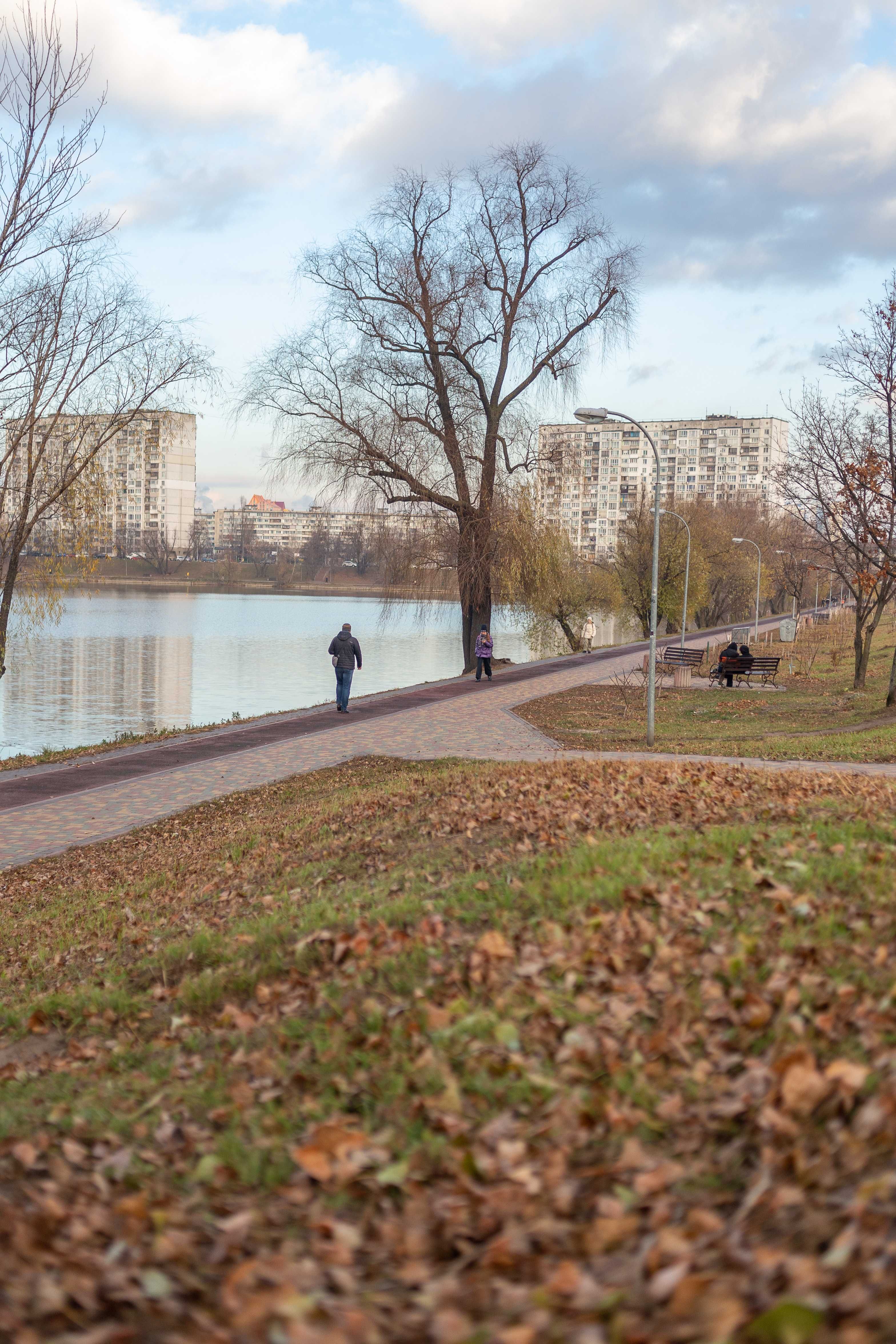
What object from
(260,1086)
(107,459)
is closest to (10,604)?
(107,459)

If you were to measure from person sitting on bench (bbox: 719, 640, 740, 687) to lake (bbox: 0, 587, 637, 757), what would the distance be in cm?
1003

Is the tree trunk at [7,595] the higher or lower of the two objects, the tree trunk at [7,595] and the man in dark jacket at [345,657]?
the higher

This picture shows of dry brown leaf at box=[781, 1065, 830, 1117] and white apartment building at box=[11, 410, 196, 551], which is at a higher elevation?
white apartment building at box=[11, 410, 196, 551]

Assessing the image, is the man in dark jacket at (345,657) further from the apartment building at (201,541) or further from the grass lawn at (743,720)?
the apartment building at (201,541)

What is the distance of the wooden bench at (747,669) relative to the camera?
30734 mm

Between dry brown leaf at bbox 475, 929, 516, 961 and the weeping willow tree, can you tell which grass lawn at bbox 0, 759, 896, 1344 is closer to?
dry brown leaf at bbox 475, 929, 516, 961

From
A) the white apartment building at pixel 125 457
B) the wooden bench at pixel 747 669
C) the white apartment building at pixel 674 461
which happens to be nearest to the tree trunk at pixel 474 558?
the wooden bench at pixel 747 669

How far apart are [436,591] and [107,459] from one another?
15.4 metres

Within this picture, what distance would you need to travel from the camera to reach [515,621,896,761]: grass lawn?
59.0 feet

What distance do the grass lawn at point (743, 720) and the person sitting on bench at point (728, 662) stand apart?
0.67 meters

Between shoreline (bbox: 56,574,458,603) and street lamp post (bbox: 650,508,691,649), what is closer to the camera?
street lamp post (bbox: 650,508,691,649)

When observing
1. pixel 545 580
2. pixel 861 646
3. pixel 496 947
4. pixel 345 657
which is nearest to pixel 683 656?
pixel 861 646

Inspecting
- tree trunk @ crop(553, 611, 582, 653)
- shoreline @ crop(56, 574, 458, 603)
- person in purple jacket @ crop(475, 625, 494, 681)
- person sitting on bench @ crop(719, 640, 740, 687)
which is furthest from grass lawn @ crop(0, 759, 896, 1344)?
shoreline @ crop(56, 574, 458, 603)

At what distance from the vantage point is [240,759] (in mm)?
18594
